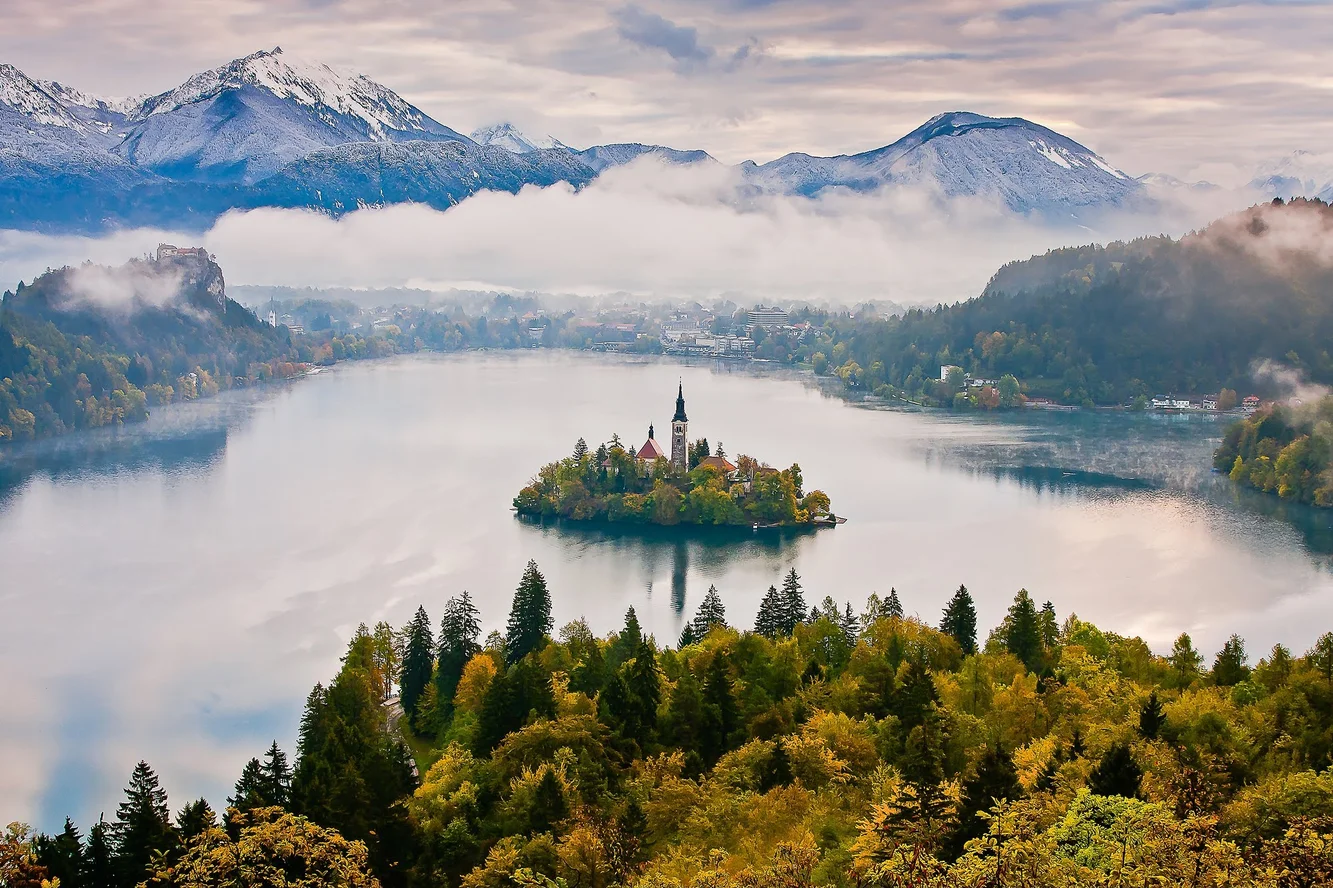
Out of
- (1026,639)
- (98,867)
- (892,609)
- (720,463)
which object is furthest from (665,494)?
(98,867)

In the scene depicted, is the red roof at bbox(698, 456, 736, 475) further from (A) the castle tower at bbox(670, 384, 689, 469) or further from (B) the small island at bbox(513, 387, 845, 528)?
(A) the castle tower at bbox(670, 384, 689, 469)

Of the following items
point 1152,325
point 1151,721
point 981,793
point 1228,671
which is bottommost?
point 1228,671

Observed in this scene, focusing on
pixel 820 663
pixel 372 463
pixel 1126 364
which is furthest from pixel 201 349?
pixel 820 663

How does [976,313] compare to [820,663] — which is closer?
[820,663]

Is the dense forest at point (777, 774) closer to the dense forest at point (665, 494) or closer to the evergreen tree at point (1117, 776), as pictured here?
the evergreen tree at point (1117, 776)

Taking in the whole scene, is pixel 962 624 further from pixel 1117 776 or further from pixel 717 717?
pixel 1117 776

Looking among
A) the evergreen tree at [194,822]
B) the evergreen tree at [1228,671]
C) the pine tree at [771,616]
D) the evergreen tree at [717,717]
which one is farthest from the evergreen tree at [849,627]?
the evergreen tree at [194,822]

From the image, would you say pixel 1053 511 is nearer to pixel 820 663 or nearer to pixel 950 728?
pixel 820 663
